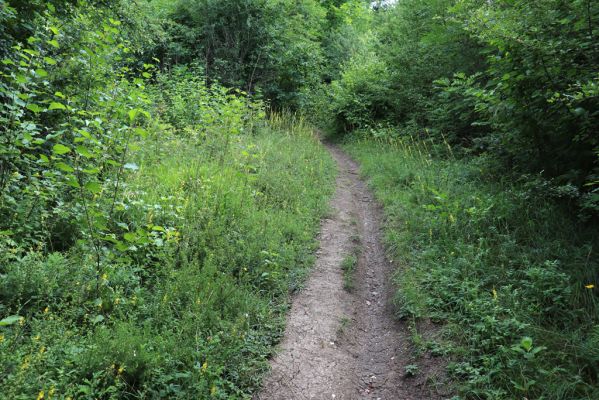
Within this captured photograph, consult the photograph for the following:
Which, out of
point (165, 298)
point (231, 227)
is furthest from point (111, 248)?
point (231, 227)

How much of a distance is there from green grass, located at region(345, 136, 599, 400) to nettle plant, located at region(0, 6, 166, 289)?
11.1 feet

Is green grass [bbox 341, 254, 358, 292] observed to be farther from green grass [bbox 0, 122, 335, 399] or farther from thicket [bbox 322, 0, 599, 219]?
thicket [bbox 322, 0, 599, 219]

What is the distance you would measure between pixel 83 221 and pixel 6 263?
78 centimetres

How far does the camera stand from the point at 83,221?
4.06 meters

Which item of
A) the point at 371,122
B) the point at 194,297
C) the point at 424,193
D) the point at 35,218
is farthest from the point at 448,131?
the point at 35,218

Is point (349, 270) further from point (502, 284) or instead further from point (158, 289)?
point (158, 289)

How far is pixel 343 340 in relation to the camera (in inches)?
177

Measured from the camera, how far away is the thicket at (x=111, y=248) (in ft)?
10.3

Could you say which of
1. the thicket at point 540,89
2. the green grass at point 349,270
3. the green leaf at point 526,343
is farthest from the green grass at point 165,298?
the thicket at point 540,89

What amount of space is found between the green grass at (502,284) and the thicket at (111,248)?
1.79 metres

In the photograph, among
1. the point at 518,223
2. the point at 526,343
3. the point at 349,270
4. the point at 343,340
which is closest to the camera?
the point at 526,343

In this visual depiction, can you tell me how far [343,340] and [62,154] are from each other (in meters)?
3.88

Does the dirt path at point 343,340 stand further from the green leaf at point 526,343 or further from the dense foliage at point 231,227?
the green leaf at point 526,343

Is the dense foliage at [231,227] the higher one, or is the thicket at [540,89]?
the thicket at [540,89]
